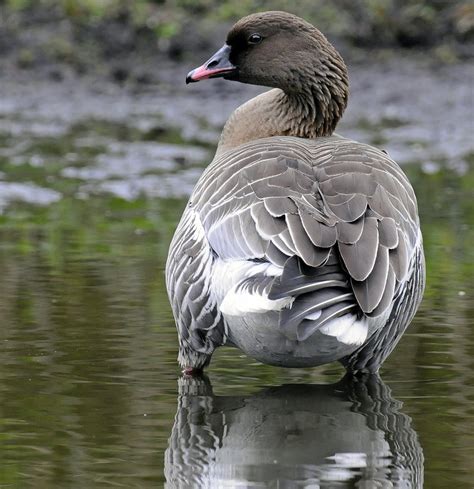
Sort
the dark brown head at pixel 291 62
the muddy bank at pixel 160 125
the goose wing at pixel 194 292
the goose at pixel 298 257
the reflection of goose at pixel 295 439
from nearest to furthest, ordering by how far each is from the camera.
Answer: the reflection of goose at pixel 295 439, the goose at pixel 298 257, the goose wing at pixel 194 292, the dark brown head at pixel 291 62, the muddy bank at pixel 160 125

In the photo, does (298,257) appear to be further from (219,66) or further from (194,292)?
(219,66)

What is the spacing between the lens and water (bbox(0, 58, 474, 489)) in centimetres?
461

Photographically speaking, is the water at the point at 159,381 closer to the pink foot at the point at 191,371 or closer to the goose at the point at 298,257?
the pink foot at the point at 191,371

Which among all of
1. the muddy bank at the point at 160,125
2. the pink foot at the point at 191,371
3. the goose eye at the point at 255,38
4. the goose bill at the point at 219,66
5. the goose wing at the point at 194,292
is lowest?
the muddy bank at the point at 160,125

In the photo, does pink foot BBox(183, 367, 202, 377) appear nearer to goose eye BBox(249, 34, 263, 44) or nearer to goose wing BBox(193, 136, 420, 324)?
goose wing BBox(193, 136, 420, 324)

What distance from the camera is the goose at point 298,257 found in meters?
5.09

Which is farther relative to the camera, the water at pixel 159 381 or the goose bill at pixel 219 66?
the goose bill at pixel 219 66

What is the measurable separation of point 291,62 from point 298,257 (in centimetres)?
258

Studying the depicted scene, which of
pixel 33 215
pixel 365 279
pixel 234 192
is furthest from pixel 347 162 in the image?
pixel 33 215

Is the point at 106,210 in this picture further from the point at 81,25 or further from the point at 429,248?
the point at 81,25

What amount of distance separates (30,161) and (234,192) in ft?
25.4

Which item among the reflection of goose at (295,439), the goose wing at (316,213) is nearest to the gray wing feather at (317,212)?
the goose wing at (316,213)

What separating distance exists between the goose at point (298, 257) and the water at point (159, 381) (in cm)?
26

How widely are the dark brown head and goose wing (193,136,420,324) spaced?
3.32 ft
